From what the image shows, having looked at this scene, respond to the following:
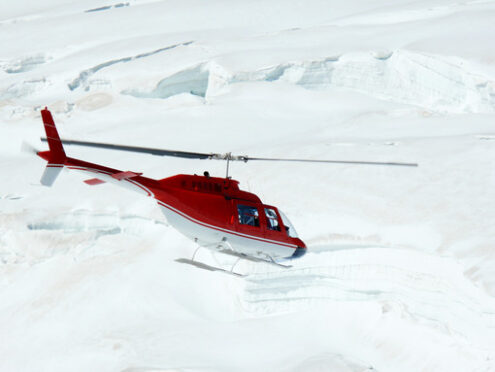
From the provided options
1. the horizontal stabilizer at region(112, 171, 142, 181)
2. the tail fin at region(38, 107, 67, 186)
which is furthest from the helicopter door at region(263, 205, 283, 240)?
the tail fin at region(38, 107, 67, 186)

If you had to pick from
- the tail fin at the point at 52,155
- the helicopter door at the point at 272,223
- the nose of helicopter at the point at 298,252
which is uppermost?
the tail fin at the point at 52,155

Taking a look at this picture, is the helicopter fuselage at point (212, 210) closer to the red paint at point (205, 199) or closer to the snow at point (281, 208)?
the red paint at point (205, 199)

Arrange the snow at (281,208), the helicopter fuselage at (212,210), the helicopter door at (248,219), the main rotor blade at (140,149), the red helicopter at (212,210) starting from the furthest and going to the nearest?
the snow at (281,208)
the helicopter door at (248,219)
the helicopter fuselage at (212,210)
the red helicopter at (212,210)
the main rotor blade at (140,149)

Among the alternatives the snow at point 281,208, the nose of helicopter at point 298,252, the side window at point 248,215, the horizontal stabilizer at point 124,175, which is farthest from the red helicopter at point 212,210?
the snow at point 281,208

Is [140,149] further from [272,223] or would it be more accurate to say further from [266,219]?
[272,223]

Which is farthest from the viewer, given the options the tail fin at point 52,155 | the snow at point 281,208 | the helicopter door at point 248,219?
the snow at point 281,208

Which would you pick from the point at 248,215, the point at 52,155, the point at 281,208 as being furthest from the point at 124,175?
the point at 281,208

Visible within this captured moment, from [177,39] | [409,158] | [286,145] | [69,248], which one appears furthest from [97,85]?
[409,158]

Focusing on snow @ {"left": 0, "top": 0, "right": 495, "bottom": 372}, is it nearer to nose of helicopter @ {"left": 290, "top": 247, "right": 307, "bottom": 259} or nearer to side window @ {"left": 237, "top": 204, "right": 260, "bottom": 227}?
nose of helicopter @ {"left": 290, "top": 247, "right": 307, "bottom": 259}
